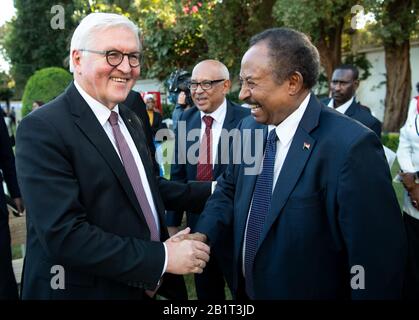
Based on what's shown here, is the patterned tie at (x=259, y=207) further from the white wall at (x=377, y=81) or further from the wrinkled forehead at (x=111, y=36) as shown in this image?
the white wall at (x=377, y=81)

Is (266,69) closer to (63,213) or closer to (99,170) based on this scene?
(99,170)

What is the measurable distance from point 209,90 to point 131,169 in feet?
6.82

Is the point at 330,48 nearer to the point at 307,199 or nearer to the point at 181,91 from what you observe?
the point at 181,91

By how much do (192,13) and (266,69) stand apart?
47.0 ft

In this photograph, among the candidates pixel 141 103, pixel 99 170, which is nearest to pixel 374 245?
pixel 99 170

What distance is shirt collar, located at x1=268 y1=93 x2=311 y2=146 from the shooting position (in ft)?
7.10

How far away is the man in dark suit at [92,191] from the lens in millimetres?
1768

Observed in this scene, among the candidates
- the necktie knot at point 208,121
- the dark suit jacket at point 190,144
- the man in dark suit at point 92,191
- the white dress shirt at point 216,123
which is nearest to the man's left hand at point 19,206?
the dark suit jacket at point 190,144

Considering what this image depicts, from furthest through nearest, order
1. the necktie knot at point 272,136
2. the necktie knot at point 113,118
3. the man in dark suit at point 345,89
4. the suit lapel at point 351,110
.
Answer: the man in dark suit at point 345,89 → the suit lapel at point 351,110 → the necktie knot at point 272,136 → the necktie knot at point 113,118

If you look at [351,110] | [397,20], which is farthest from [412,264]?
[397,20]

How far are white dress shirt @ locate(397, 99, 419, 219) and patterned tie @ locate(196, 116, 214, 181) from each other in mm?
1724

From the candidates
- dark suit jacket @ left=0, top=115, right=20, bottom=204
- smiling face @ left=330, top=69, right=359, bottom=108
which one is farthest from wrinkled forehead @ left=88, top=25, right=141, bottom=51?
smiling face @ left=330, top=69, right=359, bottom=108
